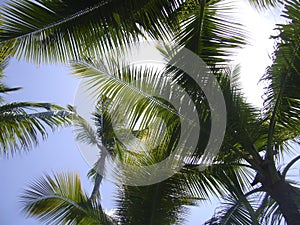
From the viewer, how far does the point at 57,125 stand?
23.6ft

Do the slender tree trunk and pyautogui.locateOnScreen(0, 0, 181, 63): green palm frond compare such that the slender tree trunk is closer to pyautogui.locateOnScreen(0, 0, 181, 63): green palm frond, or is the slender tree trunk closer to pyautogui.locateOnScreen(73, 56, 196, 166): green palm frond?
pyautogui.locateOnScreen(73, 56, 196, 166): green palm frond

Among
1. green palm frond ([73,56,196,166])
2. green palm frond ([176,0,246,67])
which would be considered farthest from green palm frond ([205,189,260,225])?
green palm frond ([176,0,246,67])

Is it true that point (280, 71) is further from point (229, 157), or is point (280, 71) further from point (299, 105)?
point (229, 157)

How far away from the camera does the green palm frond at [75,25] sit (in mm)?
4652

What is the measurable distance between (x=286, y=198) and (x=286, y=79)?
141 centimetres

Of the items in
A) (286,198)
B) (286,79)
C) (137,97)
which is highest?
(286,79)

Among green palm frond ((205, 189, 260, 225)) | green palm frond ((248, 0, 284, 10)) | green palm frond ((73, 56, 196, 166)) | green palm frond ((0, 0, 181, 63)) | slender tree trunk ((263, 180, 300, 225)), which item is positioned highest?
green palm frond ((248, 0, 284, 10))

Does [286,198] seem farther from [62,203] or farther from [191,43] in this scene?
[62,203]

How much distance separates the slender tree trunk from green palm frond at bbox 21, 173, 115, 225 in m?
2.30

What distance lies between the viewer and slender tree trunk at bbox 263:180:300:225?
158 inches

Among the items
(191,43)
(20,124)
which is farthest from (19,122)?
(191,43)

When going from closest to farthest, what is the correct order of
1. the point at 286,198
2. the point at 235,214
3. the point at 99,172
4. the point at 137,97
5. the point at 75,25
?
the point at 286,198
the point at 235,214
the point at 75,25
the point at 137,97
the point at 99,172

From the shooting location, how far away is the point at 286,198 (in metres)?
4.14

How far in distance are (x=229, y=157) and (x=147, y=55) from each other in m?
1.80
